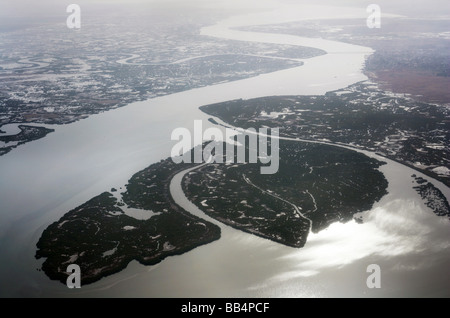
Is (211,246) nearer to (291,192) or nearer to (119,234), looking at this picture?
(119,234)

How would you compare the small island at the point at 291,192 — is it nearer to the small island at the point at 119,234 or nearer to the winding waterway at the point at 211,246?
the winding waterway at the point at 211,246

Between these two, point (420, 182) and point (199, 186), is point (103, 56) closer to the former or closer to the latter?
point (199, 186)

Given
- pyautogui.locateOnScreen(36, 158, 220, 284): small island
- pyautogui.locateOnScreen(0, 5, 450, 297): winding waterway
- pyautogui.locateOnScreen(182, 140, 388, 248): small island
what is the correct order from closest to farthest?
pyautogui.locateOnScreen(0, 5, 450, 297): winding waterway → pyautogui.locateOnScreen(36, 158, 220, 284): small island → pyautogui.locateOnScreen(182, 140, 388, 248): small island

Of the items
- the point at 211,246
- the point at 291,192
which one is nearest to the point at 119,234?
the point at 211,246

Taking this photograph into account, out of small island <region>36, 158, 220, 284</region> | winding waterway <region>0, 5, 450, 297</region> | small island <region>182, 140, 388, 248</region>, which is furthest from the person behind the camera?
small island <region>182, 140, 388, 248</region>

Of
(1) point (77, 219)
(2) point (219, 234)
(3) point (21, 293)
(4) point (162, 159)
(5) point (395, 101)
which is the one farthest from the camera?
(5) point (395, 101)

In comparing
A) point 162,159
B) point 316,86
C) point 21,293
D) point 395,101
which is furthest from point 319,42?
point 21,293

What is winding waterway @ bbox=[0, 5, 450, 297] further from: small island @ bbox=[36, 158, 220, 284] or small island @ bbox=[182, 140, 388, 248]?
small island @ bbox=[182, 140, 388, 248]

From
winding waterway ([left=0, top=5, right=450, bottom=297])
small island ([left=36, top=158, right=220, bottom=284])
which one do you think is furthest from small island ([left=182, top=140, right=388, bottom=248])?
small island ([left=36, top=158, right=220, bottom=284])

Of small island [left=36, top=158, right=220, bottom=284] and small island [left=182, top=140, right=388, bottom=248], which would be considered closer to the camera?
small island [left=36, top=158, right=220, bottom=284]
